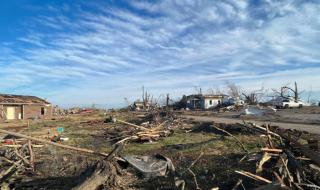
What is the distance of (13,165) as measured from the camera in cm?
970

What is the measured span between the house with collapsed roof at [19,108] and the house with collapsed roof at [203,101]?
31.7 m

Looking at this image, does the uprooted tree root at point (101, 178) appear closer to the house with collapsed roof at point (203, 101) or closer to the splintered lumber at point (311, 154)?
the splintered lumber at point (311, 154)

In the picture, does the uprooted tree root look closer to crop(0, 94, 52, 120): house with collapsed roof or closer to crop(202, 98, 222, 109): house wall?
crop(0, 94, 52, 120): house with collapsed roof

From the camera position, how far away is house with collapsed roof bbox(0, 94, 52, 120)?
47344 mm

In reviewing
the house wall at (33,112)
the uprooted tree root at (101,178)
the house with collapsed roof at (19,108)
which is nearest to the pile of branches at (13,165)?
the uprooted tree root at (101,178)

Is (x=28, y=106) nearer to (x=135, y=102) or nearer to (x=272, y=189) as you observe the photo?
(x=135, y=102)

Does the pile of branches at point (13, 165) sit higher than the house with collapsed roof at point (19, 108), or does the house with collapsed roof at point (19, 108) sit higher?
the house with collapsed roof at point (19, 108)

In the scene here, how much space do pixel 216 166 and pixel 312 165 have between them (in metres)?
2.93

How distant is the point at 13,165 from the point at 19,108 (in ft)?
143

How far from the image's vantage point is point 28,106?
51.6m

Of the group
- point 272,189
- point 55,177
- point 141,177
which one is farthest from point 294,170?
point 55,177

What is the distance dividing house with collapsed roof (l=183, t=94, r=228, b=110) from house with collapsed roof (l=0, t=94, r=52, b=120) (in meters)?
31.7

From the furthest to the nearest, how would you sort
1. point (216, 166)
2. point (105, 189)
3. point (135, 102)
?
point (135, 102), point (216, 166), point (105, 189)

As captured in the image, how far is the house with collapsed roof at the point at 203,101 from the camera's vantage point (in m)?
74.0
